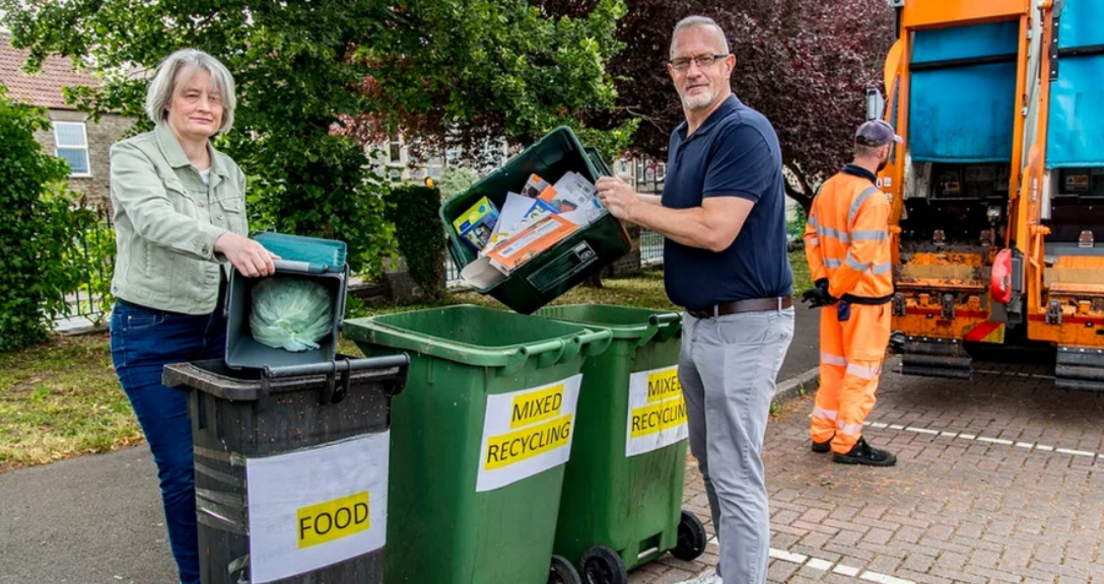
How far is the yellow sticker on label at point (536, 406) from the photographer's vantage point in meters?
2.86

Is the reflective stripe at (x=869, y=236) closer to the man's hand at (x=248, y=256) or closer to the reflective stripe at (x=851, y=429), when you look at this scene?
the reflective stripe at (x=851, y=429)

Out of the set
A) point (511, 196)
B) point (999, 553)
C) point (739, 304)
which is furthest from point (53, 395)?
point (999, 553)

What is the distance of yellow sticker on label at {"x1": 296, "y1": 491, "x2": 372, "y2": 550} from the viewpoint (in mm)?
2498

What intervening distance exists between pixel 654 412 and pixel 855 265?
82.3 inches

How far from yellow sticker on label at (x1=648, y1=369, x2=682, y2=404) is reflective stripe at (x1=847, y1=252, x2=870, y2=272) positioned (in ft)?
6.23

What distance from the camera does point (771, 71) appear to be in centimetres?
1033

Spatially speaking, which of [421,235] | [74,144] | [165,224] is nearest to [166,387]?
[165,224]

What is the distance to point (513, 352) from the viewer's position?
107 inches

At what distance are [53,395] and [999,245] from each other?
685 cm

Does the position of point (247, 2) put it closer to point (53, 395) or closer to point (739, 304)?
point (53, 395)

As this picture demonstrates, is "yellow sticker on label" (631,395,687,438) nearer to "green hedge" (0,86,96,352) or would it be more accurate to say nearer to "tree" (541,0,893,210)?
"tree" (541,0,893,210)

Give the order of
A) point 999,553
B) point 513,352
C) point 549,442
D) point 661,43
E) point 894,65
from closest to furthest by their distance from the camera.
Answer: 1. point 513,352
2. point 549,442
3. point 999,553
4. point 894,65
5. point 661,43

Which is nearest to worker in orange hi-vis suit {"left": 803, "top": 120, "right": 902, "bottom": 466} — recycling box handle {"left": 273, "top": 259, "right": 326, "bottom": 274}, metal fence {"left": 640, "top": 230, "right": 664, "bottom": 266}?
recycling box handle {"left": 273, "top": 259, "right": 326, "bottom": 274}

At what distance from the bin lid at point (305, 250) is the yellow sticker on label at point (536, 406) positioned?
72 cm
